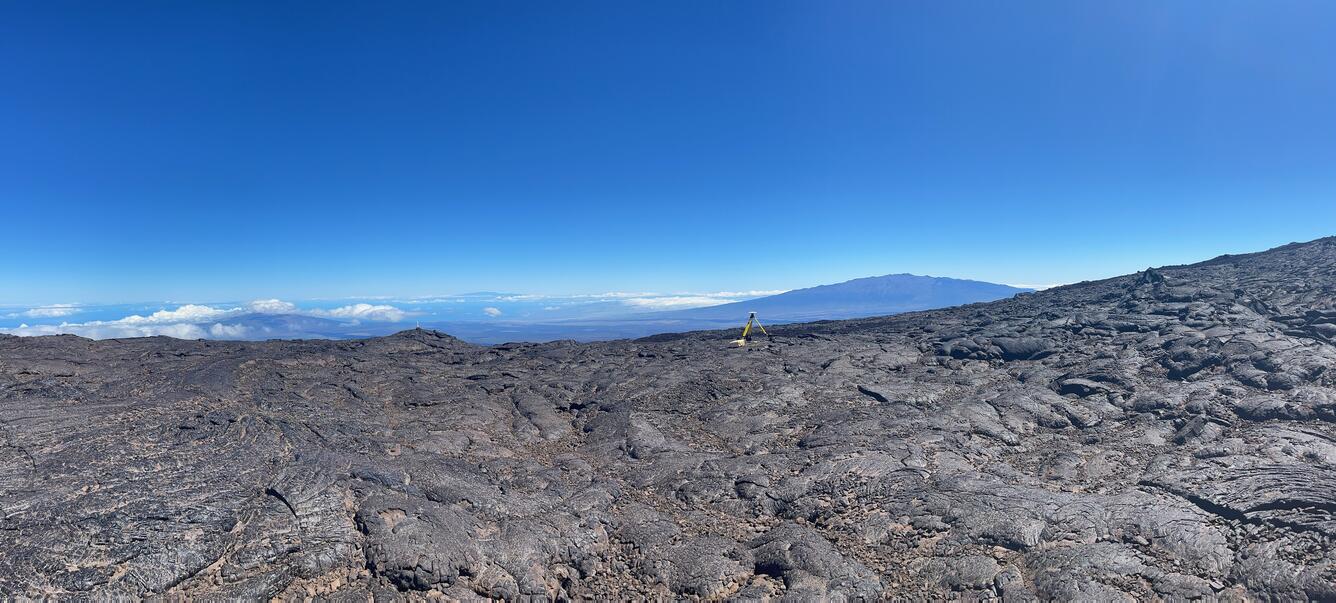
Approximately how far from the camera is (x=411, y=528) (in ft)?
29.2

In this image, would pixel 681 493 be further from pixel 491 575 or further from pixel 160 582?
pixel 160 582

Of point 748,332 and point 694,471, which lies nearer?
point 694,471

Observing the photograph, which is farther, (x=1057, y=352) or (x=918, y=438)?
(x=1057, y=352)

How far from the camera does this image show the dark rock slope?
26.5 feet

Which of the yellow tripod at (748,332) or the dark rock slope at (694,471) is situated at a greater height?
the yellow tripod at (748,332)

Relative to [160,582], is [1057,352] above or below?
above

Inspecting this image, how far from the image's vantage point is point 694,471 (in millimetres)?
12281

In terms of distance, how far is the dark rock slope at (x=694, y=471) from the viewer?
8070mm

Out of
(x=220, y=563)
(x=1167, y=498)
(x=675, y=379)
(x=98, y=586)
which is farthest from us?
(x=675, y=379)

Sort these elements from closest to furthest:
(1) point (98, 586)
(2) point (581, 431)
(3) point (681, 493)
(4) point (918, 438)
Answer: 1. (1) point (98, 586)
2. (3) point (681, 493)
3. (4) point (918, 438)
4. (2) point (581, 431)

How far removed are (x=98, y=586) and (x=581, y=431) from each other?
31.3 ft

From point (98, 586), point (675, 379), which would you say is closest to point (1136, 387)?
point (675, 379)

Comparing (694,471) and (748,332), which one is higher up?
(748,332)

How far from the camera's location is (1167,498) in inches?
397
